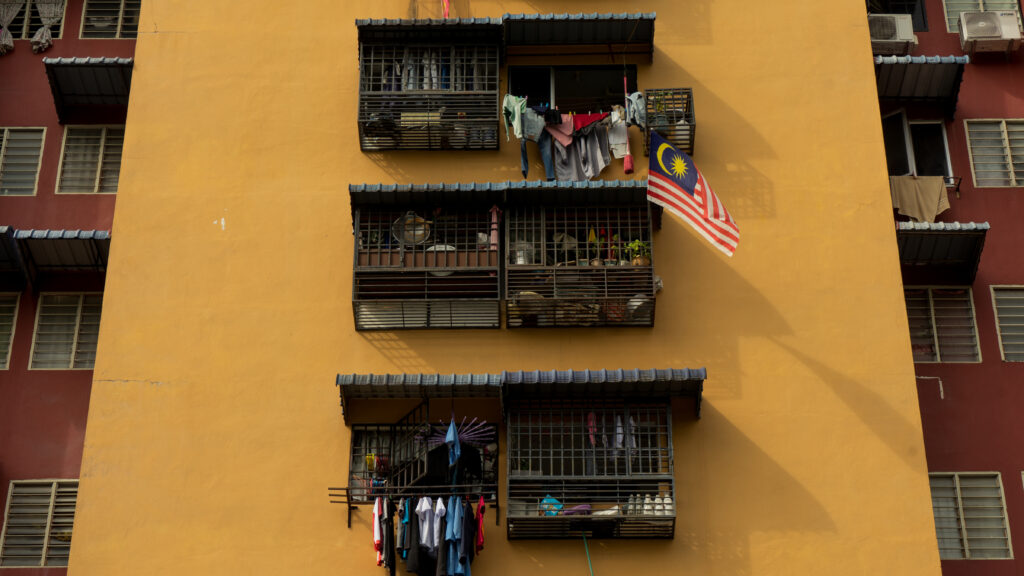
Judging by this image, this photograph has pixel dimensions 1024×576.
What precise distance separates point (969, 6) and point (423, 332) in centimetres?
1184

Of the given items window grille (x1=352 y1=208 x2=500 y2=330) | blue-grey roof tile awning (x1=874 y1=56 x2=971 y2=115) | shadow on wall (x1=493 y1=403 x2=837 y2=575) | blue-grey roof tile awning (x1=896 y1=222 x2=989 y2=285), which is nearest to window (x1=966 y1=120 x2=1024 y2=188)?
blue-grey roof tile awning (x1=874 y1=56 x2=971 y2=115)

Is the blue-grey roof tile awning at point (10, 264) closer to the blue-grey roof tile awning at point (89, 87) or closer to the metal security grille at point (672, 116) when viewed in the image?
the blue-grey roof tile awning at point (89, 87)

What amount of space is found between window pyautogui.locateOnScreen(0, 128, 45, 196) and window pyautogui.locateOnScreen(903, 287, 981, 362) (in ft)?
48.8

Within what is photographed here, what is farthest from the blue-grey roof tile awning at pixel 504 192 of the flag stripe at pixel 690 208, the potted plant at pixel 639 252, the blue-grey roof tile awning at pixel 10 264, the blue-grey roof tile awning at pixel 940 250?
the blue-grey roof tile awning at pixel 10 264

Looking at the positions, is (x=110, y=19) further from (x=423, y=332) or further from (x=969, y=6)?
(x=969, y=6)

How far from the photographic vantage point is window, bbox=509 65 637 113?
22.3 meters

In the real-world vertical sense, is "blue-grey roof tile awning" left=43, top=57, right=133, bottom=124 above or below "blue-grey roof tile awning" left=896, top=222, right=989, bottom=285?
above

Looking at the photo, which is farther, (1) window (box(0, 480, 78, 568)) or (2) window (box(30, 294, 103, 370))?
(2) window (box(30, 294, 103, 370))

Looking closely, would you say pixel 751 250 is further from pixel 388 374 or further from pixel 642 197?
pixel 388 374

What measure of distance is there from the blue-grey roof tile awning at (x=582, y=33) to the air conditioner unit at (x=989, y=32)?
5.87 m

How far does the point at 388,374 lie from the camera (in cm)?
1938

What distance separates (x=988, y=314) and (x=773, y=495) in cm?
540

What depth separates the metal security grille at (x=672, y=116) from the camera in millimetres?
21234

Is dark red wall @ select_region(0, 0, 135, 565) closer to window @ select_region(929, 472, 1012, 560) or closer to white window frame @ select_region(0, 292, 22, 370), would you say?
white window frame @ select_region(0, 292, 22, 370)
